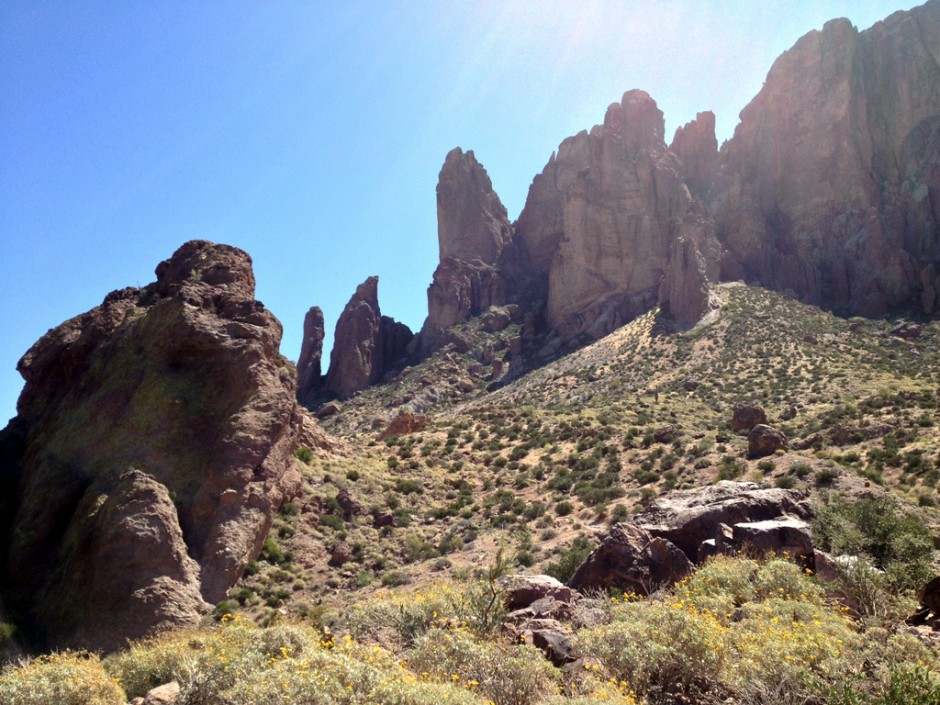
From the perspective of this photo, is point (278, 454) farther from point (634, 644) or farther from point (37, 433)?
point (634, 644)

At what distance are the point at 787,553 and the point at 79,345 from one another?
24448 mm

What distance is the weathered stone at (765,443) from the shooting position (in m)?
29.5

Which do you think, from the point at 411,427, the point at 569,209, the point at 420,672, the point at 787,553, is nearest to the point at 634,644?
the point at 420,672

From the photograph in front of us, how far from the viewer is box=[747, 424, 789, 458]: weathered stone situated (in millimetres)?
29531

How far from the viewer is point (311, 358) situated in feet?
321

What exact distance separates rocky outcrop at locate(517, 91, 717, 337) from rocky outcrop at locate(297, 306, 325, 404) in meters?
35.7

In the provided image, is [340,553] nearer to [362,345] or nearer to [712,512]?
[712,512]

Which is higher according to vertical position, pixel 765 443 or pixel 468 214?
pixel 468 214

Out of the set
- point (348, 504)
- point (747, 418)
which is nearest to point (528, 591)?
point (348, 504)

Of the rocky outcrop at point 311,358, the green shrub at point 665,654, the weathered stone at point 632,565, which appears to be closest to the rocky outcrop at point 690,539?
the weathered stone at point 632,565

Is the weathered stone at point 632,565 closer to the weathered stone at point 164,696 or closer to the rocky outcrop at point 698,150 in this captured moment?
the weathered stone at point 164,696

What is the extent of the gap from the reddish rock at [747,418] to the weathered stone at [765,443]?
5.91 m

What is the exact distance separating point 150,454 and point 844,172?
90.2m

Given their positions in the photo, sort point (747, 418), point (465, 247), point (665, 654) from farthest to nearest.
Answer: point (465, 247) < point (747, 418) < point (665, 654)
